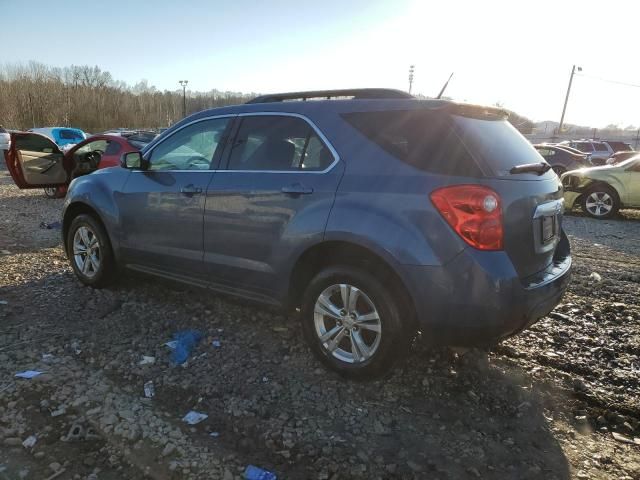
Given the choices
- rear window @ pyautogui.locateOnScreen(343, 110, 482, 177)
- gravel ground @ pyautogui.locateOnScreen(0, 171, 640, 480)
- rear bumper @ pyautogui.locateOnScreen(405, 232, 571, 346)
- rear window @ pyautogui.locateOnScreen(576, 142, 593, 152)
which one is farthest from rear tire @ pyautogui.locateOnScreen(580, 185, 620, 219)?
rear window @ pyautogui.locateOnScreen(576, 142, 593, 152)

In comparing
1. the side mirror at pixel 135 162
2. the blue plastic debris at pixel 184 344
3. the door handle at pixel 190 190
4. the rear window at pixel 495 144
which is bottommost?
the blue plastic debris at pixel 184 344

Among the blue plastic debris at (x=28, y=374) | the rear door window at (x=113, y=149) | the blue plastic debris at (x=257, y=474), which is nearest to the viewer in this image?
the blue plastic debris at (x=257, y=474)

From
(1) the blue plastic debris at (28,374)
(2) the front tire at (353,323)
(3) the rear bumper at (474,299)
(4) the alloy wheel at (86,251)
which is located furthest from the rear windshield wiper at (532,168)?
(4) the alloy wheel at (86,251)

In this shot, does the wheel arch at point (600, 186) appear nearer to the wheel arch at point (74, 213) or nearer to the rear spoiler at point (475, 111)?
the rear spoiler at point (475, 111)

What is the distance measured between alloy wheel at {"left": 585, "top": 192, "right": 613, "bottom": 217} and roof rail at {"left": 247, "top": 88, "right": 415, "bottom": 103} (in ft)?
29.6

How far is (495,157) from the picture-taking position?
282 cm

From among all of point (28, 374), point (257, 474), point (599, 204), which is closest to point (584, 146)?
point (599, 204)

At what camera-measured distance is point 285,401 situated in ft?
9.68

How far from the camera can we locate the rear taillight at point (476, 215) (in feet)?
8.52

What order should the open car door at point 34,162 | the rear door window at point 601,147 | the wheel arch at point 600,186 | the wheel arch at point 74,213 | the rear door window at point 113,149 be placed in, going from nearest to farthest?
the wheel arch at point 74,213 → the open car door at point 34,162 → the rear door window at point 113,149 → the wheel arch at point 600,186 → the rear door window at point 601,147

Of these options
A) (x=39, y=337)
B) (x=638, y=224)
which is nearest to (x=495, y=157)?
(x=39, y=337)

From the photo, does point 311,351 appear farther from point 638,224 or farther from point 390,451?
point 638,224

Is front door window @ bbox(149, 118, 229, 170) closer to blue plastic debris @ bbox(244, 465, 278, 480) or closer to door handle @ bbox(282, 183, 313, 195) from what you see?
door handle @ bbox(282, 183, 313, 195)

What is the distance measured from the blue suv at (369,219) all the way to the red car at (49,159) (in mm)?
6063
